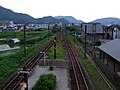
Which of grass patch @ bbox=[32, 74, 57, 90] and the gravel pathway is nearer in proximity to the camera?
grass patch @ bbox=[32, 74, 57, 90]

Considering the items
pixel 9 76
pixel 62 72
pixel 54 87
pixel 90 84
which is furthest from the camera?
pixel 62 72

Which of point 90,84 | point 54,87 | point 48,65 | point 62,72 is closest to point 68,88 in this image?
point 54,87

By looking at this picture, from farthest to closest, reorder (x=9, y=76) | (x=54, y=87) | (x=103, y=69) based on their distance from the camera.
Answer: (x=103, y=69) < (x=9, y=76) < (x=54, y=87)

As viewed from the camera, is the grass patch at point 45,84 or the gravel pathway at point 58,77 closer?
the grass patch at point 45,84

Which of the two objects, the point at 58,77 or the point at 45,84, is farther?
the point at 58,77

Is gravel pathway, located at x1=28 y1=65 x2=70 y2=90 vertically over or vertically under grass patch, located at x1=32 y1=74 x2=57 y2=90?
under

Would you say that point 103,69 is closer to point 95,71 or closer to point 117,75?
point 95,71

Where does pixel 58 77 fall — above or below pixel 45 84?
below

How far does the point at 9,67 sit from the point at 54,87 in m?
9.10

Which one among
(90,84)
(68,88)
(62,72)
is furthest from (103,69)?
(68,88)

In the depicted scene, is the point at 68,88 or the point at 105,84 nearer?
the point at 68,88

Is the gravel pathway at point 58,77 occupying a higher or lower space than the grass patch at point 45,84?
lower

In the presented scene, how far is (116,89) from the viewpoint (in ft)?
58.2

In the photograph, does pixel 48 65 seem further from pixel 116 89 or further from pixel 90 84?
pixel 116 89
